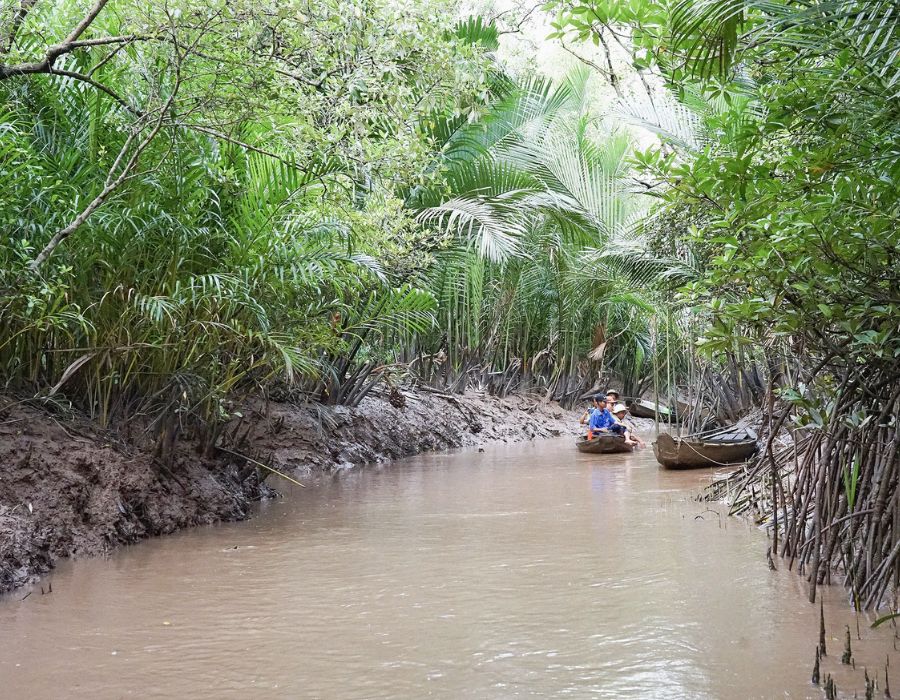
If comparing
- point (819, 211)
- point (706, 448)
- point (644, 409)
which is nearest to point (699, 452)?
point (706, 448)

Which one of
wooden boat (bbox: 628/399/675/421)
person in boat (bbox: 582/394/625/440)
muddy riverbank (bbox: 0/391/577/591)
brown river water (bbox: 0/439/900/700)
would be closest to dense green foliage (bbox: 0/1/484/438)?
muddy riverbank (bbox: 0/391/577/591)

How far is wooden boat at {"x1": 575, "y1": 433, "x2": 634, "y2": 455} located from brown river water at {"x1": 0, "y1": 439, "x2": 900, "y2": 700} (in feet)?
19.3

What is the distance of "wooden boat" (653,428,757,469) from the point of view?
10141 millimetres

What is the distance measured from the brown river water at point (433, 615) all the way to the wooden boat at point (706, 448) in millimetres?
2750

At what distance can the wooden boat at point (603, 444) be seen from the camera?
1351cm

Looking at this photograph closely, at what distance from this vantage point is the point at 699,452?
33.6 feet

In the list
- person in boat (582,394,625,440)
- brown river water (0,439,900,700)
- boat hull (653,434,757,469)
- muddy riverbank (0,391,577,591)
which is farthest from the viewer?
person in boat (582,394,625,440)

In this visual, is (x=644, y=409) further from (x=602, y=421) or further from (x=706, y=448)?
(x=706, y=448)

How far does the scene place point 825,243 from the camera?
375cm

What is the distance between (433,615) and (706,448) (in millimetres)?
6442

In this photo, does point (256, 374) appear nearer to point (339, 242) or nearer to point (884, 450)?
point (339, 242)

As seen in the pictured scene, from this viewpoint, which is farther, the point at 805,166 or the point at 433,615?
the point at 433,615

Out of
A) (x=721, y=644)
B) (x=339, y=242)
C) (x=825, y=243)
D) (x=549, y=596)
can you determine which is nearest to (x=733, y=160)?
(x=825, y=243)

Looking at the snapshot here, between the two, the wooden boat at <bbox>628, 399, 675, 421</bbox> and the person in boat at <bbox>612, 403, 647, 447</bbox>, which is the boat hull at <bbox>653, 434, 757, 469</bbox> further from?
the wooden boat at <bbox>628, 399, 675, 421</bbox>
